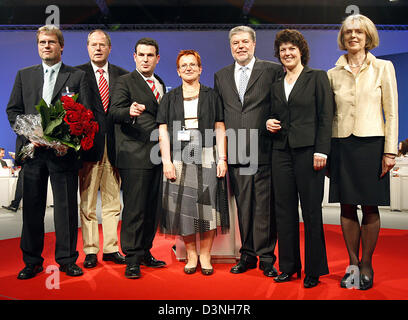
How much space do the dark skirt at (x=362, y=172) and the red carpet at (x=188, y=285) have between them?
1.96ft

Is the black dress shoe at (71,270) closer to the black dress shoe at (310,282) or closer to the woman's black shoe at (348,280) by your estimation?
the black dress shoe at (310,282)

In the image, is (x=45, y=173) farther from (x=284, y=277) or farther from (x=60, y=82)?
(x=284, y=277)

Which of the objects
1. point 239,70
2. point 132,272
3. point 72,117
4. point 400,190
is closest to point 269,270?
point 132,272

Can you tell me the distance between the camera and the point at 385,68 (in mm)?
2639

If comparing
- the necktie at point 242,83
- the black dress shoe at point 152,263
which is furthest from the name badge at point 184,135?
the black dress shoe at point 152,263

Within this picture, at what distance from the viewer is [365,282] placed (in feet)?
8.64

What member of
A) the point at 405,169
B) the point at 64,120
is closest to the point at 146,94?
the point at 64,120

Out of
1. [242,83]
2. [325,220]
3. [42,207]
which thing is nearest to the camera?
[42,207]

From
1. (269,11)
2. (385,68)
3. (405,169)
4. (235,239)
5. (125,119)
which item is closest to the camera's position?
(385,68)

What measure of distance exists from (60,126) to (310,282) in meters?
2.02

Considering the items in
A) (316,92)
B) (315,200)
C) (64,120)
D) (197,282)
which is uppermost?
(316,92)

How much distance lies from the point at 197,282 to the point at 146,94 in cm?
146

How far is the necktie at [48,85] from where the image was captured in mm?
2996
